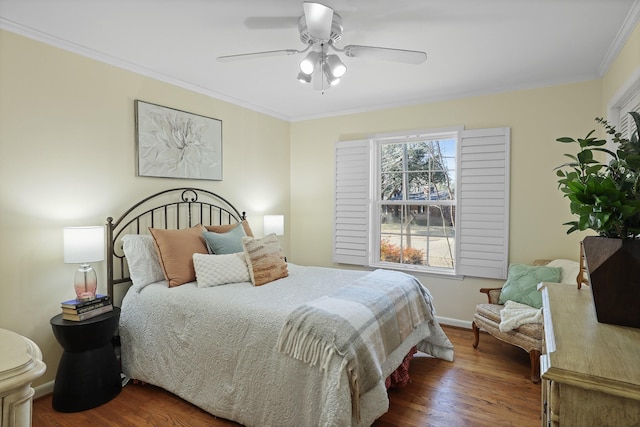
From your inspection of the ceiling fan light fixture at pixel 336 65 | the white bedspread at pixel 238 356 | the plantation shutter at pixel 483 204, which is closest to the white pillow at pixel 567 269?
the plantation shutter at pixel 483 204

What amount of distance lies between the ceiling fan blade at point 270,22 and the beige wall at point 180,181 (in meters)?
1.38

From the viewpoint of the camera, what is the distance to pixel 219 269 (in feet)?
9.04

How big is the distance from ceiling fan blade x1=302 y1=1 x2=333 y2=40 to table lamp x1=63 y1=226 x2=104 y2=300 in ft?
6.44

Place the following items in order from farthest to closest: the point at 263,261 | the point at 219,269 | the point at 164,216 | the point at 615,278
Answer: the point at 164,216 < the point at 263,261 < the point at 219,269 < the point at 615,278

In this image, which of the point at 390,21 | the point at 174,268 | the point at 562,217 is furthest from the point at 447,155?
the point at 174,268

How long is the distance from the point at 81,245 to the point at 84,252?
0.17ft

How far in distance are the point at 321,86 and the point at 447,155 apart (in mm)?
2137

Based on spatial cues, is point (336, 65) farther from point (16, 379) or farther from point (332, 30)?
point (16, 379)

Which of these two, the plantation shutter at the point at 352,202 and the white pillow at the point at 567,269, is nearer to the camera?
the white pillow at the point at 567,269

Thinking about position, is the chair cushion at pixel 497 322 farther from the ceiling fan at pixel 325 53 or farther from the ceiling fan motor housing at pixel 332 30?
the ceiling fan motor housing at pixel 332 30

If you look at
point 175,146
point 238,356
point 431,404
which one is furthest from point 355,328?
point 175,146

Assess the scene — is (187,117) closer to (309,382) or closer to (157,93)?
(157,93)

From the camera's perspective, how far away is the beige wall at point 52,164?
7.67ft

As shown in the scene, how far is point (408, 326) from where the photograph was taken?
8.42 ft
